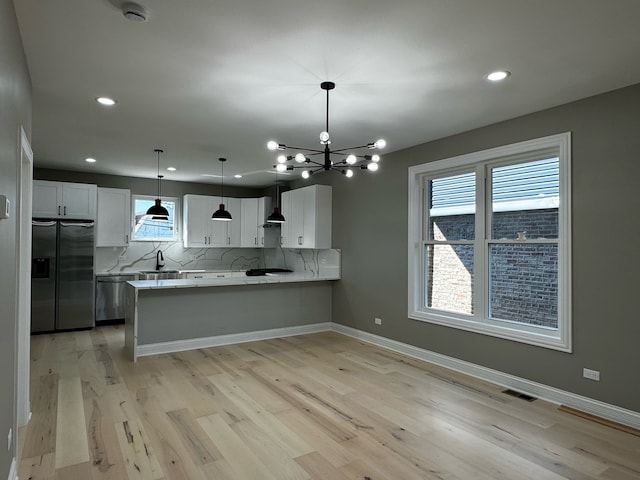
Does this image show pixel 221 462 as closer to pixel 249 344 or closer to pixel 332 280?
pixel 249 344

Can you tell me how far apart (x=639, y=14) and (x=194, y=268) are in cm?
765

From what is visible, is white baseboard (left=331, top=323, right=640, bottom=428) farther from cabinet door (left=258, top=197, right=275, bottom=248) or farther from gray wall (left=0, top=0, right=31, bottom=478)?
gray wall (left=0, top=0, right=31, bottom=478)

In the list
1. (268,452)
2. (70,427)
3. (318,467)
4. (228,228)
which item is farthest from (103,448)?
(228,228)

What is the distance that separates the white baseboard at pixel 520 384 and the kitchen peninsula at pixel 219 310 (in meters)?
1.17

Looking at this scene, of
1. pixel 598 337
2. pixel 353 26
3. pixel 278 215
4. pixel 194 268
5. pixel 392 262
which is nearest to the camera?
pixel 353 26

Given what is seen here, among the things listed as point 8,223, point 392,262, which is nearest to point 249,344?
point 392,262

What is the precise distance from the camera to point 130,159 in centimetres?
600

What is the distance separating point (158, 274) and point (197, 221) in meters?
1.29

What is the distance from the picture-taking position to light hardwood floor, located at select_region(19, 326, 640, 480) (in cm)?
253

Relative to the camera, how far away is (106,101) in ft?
11.7

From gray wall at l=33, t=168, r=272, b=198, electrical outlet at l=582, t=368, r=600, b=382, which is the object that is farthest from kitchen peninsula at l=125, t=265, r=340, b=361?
electrical outlet at l=582, t=368, r=600, b=382

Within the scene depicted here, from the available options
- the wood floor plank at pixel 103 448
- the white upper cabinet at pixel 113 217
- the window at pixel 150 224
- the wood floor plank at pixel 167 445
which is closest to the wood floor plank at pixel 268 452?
the wood floor plank at pixel 167 445

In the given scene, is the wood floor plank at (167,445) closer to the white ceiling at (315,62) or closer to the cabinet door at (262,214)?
the white ceiling at (315,62)

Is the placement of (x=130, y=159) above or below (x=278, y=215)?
above
